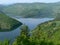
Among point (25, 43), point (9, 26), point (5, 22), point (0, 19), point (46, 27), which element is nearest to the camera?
point (25, 43)

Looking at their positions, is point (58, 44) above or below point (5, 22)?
above

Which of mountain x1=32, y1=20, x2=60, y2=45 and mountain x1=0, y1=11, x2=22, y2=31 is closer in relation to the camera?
mountain x1=32, y1=20, x2=60, y2=45

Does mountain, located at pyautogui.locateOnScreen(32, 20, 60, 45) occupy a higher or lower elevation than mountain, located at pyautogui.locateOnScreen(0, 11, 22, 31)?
higher

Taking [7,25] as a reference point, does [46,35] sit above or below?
above

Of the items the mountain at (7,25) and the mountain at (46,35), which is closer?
the mountain at (46,35)

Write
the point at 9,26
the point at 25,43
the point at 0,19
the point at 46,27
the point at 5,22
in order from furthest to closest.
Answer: the point at 0,19 < the point at 5,22 < the point at 9,26 < the point at 46,27 < the point at 25,43

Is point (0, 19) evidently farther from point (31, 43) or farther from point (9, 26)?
point (31, 43)

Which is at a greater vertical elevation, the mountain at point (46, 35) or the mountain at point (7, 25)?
the mountain at point (46, 35)

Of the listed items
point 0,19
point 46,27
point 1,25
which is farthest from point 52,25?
point 0,19

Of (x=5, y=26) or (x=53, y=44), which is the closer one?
(x=53, y=44)

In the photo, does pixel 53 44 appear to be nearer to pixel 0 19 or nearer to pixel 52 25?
pixel 52 25

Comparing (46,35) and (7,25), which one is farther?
(7,25)
